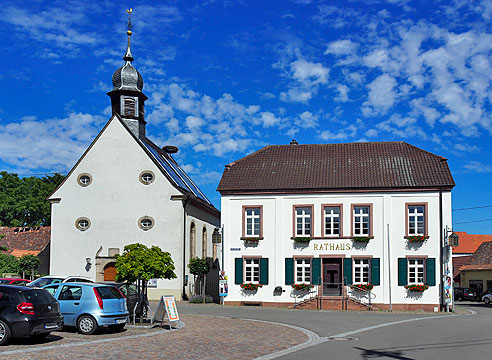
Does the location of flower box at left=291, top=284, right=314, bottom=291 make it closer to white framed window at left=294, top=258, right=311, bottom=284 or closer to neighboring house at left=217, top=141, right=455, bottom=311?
neighboring house at left=217, top=141, right=455, bottom=311

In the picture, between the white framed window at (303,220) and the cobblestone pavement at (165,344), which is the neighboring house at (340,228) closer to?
the white framed window at (303,220)

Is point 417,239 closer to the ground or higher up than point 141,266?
higher up

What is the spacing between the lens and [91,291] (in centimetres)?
1777

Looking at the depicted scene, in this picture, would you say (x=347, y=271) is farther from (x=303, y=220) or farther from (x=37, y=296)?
(x=37, y=296)

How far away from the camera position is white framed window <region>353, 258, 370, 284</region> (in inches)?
1350

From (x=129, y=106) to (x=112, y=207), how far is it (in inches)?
292

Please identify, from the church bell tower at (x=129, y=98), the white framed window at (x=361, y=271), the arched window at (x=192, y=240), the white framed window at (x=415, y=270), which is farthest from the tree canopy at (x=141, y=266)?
the church bell tower at (x=129, y=98)

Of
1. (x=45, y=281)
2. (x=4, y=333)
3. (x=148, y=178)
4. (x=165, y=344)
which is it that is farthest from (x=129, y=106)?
(x=4, y=333)

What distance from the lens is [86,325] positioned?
1756cm

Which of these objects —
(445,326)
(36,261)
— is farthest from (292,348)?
(36,261)

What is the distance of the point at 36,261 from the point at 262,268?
1620cm

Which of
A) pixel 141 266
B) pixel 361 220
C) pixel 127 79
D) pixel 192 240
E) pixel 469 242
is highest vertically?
pixel 127 79

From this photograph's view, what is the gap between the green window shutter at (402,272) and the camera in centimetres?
3369

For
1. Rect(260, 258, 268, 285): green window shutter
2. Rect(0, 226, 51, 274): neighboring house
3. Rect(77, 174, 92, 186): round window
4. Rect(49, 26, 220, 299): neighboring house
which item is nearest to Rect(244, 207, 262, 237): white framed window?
Rect(260, 258, 268, 285): green window shutter
